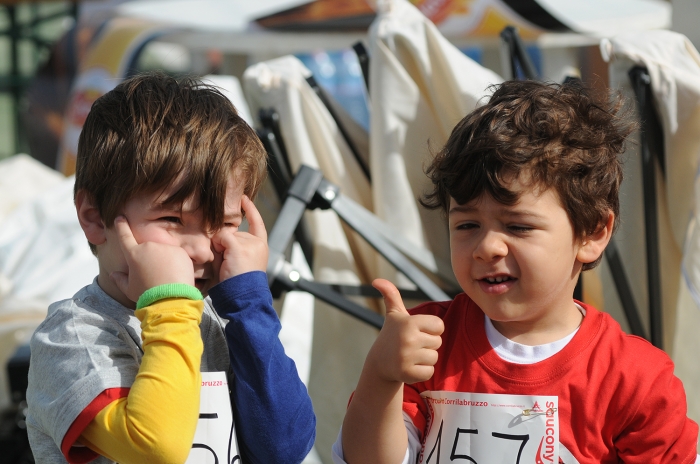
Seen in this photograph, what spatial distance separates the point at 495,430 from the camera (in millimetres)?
1007

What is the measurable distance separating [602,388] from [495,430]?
149mm

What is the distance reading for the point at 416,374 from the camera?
0.92 meters

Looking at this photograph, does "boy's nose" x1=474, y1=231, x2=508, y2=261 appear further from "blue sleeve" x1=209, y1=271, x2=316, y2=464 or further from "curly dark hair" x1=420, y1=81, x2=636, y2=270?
"blue sleeve" x1=209, y1=271, x2=316, y2=464

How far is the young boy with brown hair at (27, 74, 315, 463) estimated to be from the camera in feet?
2.88

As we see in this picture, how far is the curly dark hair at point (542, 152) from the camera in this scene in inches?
39.2

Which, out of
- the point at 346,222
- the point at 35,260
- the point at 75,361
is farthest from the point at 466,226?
the point at 35,260

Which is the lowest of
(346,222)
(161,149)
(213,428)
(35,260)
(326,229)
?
(35,260)

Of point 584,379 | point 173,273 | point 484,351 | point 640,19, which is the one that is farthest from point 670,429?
point 640,19

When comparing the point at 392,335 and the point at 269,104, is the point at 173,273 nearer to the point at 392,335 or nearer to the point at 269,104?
the point at 392,335

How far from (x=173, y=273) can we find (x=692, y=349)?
1.18 metres

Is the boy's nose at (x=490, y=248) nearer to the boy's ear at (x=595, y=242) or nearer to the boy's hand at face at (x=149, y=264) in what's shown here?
the boy's ear at (x=595, y=242)

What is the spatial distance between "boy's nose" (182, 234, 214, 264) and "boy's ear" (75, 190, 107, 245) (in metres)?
0.12

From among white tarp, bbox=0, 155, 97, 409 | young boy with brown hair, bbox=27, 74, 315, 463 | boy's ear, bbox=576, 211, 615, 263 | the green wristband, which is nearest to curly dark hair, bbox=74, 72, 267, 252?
young boy with brown hair, bbox=27, 74, 315, 463

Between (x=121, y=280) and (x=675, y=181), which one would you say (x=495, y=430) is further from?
(x=675, y=181)
